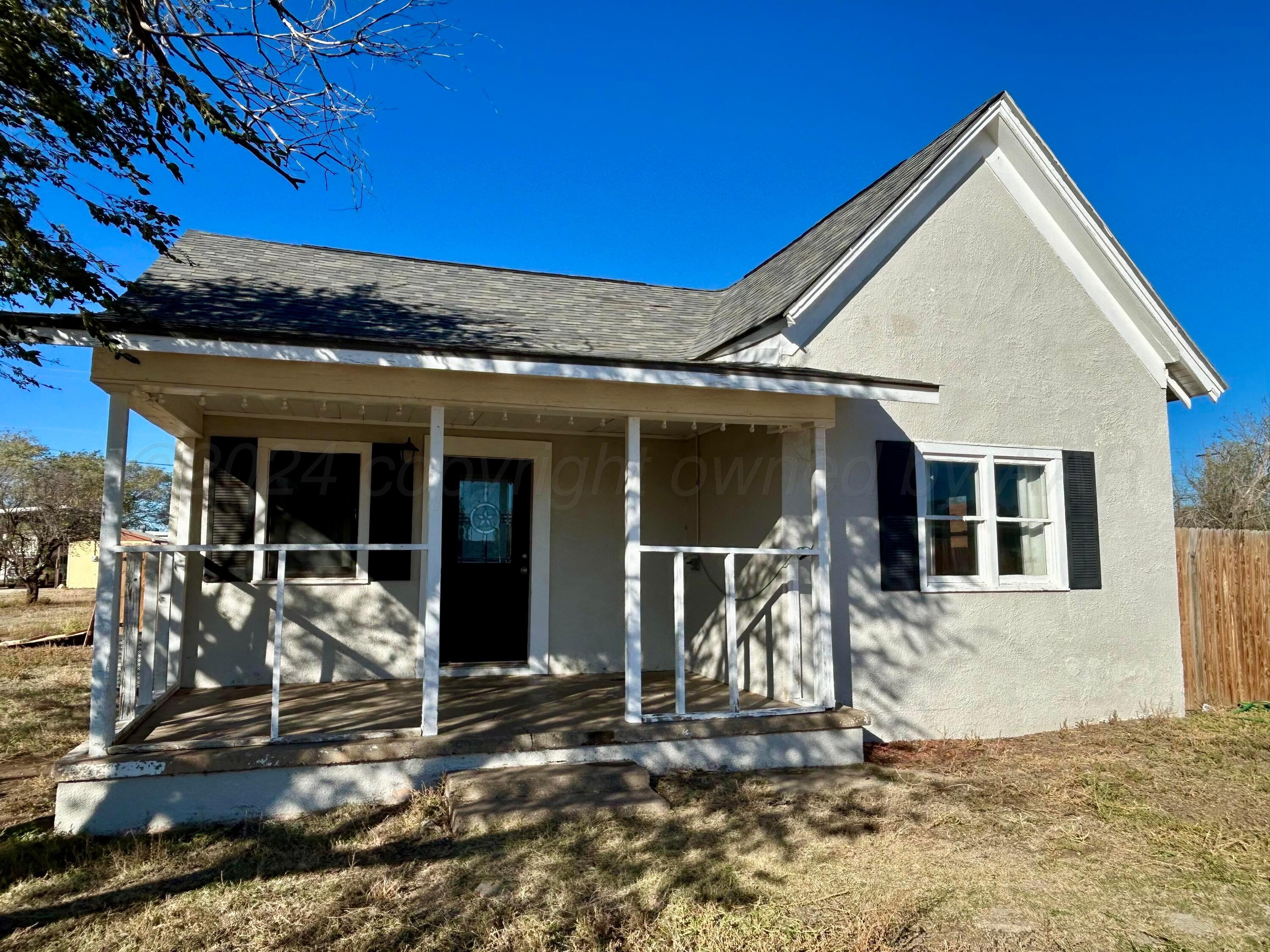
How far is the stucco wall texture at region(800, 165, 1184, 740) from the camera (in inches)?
251

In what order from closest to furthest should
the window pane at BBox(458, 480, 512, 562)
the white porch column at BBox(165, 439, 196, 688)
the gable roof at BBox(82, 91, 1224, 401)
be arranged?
the gable roof at BBox(82, 91, 1224, 401) < the white porch column at BBox(165, 439, 196, 688) < the window pane at BBox(458, 480, 512, 562)

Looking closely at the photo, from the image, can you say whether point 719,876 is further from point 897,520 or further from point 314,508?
point 314,508

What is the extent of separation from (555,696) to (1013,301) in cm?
526

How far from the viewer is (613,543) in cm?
753

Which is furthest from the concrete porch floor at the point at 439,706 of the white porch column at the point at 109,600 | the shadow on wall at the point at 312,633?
the white porch column at the point at 109,600

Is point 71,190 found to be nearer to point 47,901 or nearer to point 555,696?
point 47,901

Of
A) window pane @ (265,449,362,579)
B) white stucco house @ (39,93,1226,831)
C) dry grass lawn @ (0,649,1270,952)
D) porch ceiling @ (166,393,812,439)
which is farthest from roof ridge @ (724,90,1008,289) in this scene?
dry grass lawn @ (0,649,1270,952)

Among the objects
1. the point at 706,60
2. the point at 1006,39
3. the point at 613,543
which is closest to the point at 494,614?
the point at 613,543

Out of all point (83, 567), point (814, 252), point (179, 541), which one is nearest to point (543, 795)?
point (179, 541)

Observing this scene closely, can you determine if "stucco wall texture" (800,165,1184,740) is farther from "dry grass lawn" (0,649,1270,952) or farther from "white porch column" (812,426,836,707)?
"dry grass lawn" (0,649,1270,952)

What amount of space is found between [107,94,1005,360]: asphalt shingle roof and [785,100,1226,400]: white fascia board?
0.51ft

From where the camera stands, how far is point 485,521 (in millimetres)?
7418

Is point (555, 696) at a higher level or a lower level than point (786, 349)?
lower

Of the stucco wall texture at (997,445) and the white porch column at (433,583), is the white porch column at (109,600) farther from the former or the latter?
the stucco wall texture at (997,445)
